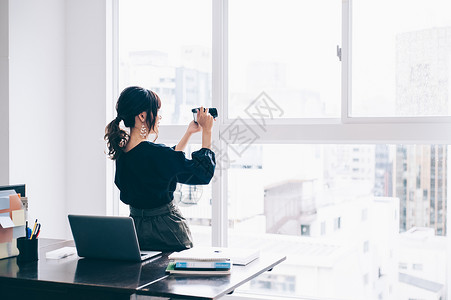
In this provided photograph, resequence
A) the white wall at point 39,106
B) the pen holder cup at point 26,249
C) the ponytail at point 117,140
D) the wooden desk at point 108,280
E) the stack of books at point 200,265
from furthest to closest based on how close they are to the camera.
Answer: the white wall at point 39,106 < the ponytail at point 117,140 < the pen holder cup at point 26,249 < the stack of books at point 200,265 < the wooden desk at point 108,280

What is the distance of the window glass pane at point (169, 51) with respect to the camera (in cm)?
388

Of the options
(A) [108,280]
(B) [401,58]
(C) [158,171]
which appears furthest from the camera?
(B) [401,58]

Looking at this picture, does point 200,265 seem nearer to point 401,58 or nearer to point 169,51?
point 401,58

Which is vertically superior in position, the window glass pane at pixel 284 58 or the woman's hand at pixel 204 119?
the window glass pane at pixel 284 58

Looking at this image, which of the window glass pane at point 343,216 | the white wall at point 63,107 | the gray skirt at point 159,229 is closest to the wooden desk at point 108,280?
the gray skirt at point 159,229

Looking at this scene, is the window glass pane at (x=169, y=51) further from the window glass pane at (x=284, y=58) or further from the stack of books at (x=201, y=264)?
the stack of books at (x=201, y=264)

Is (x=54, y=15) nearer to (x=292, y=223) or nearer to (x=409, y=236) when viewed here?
(x=292, y=223)

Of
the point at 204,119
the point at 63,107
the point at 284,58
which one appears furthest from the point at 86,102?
the point at 204,119

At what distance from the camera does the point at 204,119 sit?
108 inches

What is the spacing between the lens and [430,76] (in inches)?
129

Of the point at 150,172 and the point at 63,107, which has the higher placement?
the point at 63,107

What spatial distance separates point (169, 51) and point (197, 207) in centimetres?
113

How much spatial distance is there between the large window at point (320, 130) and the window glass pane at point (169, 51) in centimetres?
1

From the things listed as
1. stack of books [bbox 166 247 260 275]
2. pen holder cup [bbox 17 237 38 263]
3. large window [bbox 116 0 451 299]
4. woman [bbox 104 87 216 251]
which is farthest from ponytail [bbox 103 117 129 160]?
large window [bbox 116 0 451 299]
